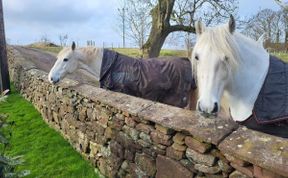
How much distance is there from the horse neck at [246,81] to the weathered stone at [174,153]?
70 cm

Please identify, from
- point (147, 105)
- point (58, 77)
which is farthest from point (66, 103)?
point (147, 105)

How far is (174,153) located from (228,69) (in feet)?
2.65

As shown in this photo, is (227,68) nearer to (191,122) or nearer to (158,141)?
(191,122)

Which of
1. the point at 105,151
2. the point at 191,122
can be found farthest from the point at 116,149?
the point at 191,122

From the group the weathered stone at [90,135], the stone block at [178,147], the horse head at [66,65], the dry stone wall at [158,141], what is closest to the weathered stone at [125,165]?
the dry stone wall at [158,141]

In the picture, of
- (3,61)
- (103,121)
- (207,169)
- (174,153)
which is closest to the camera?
(207,169)

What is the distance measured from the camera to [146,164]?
2.91 meters

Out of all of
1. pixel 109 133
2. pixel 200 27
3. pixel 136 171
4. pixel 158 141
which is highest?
pixel 200 27

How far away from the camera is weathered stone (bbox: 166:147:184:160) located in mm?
2456

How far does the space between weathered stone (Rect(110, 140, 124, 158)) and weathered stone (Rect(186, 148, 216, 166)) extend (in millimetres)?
1155

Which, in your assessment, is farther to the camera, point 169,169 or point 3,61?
point 3,61

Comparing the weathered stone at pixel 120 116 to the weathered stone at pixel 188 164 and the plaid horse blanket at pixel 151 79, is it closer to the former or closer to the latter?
the weathered stone at pixel 188 164

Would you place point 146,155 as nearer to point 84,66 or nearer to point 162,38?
point 84,66

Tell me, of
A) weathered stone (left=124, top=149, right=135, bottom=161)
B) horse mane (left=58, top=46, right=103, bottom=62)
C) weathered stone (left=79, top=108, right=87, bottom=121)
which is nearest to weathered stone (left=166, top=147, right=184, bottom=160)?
weathered stone (left=124, top=149, right=135, bottom=161)
